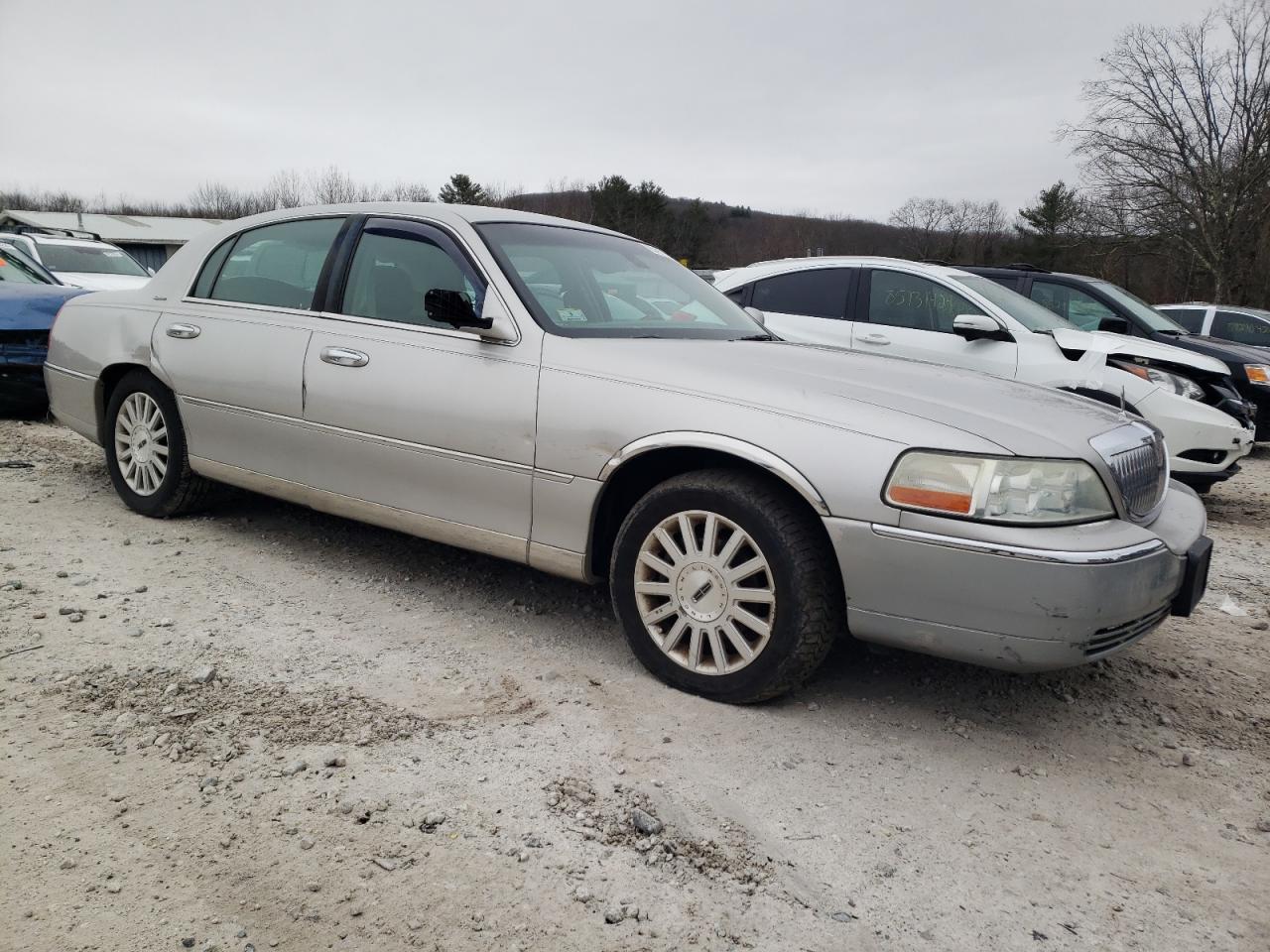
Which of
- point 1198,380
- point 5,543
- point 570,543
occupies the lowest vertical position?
point 5,543

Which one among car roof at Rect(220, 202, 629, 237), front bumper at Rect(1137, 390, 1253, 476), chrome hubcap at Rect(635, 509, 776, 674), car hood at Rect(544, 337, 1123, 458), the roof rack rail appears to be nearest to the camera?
car hood at Rect(544, 337, 1123, 458)

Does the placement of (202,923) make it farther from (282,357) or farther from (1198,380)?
(1198,380)

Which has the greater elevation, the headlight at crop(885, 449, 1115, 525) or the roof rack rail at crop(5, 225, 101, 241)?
the roof rack rail at crop(5, 225, 101, 241)

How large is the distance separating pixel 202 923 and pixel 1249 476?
28.4 feet

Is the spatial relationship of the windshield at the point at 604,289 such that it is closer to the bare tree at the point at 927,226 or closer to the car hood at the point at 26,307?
the car hood at the point at 26,307

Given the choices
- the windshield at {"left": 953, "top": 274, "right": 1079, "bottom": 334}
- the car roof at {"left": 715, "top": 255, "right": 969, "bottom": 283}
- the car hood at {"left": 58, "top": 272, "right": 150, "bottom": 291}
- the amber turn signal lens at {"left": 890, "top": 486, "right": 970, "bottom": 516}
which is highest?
the car roof at {"left": 715, "top": 255, "right": 969, "bottom": 283}

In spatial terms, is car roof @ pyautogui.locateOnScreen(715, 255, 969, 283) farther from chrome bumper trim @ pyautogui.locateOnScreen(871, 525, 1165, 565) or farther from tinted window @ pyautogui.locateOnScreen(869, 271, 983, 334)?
chrome bumper trim @ pyautogui.locateOnScreen(871, 525, 1165, 565)

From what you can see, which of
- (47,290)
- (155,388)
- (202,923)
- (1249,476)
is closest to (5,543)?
(155,388)

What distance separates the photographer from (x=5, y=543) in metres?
4.38

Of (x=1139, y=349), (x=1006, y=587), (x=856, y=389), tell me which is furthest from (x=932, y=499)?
(x=1139, y=349)

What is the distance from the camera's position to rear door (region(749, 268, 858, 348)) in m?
7.09

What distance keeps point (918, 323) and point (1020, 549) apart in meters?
4.60

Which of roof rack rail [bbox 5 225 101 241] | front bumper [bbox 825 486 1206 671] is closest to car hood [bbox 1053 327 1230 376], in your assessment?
front bumper [bbox 825 486 1206 671]

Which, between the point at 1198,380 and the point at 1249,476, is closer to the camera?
the point at 1198,380
